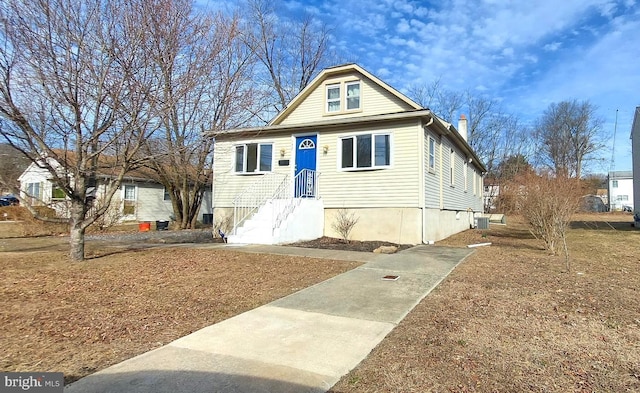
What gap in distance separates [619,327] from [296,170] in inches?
447

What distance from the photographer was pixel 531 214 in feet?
34.7

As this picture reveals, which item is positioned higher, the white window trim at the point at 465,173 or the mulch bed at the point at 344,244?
the white window trim at the point at 465,173

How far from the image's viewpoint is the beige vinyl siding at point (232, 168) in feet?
48.8

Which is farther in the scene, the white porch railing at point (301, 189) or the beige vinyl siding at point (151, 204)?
the beige vinyl siding at point (151, 204)

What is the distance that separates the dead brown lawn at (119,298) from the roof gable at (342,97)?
7.32m

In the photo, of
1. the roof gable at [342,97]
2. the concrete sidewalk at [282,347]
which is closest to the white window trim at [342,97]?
the roof gable at [342,97]

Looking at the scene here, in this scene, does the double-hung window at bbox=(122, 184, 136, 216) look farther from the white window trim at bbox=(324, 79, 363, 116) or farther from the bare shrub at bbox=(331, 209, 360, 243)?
the bare shrub at bbox=(331, 209, 360, 243)

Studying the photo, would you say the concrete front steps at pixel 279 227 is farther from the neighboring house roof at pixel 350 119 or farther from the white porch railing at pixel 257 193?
the neighboring house roof at pixel 350 119

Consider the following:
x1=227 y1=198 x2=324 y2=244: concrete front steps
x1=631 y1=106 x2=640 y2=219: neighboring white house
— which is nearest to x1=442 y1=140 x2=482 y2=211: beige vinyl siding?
x1=227 y1=198 x2=324 y2=244: concrete front steps

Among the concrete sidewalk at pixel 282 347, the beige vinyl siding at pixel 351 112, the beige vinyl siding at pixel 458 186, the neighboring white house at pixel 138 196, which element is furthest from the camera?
the neighboring white house at pixel 138 196

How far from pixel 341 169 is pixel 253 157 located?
12.8ft

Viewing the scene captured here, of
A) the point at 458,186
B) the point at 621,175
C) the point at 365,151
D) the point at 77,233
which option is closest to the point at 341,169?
the point at 365,151

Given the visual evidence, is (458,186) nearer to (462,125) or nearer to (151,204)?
(462,125)

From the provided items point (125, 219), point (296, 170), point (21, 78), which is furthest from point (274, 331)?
point (125, 219)
